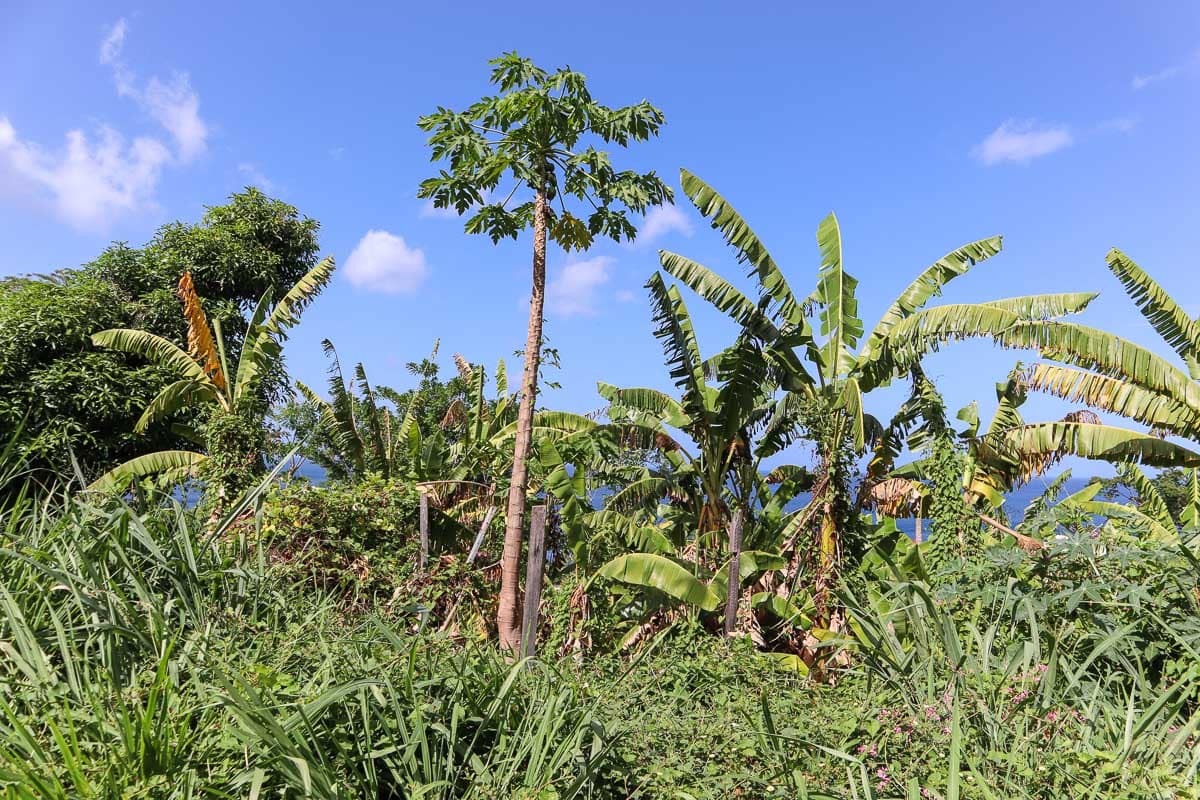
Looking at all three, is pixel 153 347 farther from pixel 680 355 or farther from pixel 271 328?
pixel 680 355

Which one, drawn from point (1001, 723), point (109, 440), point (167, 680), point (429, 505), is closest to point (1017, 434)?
point (1001, 723)

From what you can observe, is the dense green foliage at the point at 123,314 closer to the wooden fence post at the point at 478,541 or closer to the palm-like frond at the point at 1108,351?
the wooden fence post at the point at 478,541

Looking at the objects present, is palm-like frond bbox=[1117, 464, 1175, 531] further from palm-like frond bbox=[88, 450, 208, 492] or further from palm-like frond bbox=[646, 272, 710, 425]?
palm-like frond bbox=[88, 450, 208, 492]

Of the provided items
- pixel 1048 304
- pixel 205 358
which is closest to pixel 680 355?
pixel 1048 304

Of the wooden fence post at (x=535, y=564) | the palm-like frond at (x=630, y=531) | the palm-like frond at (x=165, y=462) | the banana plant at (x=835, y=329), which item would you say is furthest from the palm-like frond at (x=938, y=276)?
the palm-like frond at (x=165, y=462)

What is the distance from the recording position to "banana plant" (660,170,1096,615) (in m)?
6.83

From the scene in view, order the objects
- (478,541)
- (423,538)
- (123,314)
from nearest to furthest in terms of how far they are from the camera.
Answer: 1. (423,538)
2. (478,541)
3. (123,314)

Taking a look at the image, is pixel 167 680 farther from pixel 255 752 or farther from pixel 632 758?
pixel 632 758

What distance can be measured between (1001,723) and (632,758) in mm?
1510

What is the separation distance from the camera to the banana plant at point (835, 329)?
683cm

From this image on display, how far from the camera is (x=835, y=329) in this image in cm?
795

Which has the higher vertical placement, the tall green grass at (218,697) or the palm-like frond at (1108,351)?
the palm-like frond at (1108,351)

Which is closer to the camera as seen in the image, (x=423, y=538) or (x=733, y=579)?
(x=733, y=579)

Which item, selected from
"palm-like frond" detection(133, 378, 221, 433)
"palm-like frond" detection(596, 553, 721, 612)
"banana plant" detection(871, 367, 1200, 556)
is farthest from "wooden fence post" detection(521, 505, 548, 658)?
"palm-like frond" detection(133, 378, 221, 433)
